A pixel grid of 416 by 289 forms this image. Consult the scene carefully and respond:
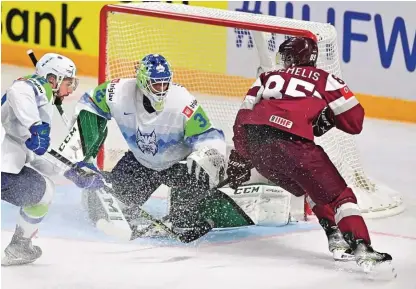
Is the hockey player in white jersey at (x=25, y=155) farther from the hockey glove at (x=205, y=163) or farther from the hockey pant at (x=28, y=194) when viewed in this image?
the hockey glove at (x=205, y=163)

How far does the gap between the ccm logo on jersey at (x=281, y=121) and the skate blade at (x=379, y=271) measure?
0.60 m

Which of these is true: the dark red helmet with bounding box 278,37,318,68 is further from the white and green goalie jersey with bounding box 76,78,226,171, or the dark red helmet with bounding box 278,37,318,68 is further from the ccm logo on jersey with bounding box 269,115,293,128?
the white and green goalie jersey with bounding box 76,78,226,171

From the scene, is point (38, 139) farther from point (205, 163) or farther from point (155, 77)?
point (205, 163)

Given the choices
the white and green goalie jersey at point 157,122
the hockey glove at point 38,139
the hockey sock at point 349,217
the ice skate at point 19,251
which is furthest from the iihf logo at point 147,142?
the hockey sock at point 349,217

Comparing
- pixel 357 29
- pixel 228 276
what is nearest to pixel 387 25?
pixel 357 29

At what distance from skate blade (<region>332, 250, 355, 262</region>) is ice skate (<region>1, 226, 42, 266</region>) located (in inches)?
43.9

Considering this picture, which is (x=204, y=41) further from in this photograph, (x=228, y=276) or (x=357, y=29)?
(x=228, y=276)

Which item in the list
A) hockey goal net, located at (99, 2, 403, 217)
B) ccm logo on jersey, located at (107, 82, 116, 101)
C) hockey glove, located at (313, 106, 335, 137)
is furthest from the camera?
hockey goal net, located at (99, 2, 403, 217)

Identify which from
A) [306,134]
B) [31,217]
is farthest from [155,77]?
[31,217]

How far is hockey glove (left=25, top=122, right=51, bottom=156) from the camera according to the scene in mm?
5020

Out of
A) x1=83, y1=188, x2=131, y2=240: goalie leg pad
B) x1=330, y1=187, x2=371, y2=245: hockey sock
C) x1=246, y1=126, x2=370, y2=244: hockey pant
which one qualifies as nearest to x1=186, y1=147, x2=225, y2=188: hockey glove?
x1=246, y1=126, x2=370, y2=244: hockey pant

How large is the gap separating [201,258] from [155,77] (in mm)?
730

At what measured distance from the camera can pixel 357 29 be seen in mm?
7371

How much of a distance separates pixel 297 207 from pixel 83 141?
0.96 m
